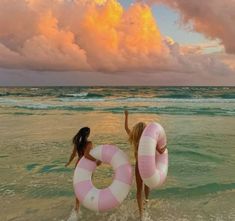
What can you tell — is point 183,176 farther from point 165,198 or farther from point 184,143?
point 184,143

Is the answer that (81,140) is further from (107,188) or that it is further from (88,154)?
(107,188)

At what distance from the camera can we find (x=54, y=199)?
605 centimetres

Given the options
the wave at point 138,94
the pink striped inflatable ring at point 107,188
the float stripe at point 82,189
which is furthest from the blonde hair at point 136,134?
the wave at point 138,94

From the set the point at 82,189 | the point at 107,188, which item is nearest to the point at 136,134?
the point at 107,188

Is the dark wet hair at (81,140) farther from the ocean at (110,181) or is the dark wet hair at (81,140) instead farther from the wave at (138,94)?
the wave at (138,94)

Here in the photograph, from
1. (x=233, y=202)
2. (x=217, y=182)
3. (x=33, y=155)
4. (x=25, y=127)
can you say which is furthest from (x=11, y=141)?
(x=233, y=202)

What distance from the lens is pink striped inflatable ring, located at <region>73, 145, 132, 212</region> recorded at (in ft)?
15.6

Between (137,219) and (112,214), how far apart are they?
1.29 ft

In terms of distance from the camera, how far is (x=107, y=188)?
15.8 feet

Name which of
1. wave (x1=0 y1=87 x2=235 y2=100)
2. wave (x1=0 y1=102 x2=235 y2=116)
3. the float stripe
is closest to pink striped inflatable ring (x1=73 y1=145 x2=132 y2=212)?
the float stripe

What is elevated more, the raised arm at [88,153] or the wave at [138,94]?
the raised arm at [88,153]

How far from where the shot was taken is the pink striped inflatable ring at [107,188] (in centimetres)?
476

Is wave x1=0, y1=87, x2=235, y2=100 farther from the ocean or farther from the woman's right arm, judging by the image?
the woman's right arm

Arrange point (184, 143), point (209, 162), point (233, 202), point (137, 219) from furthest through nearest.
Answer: point (184, 143)
point (209, 162)
point (233, 202)
point (137, 219)
